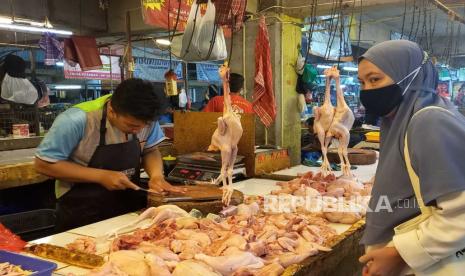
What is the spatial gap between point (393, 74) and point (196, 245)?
1.41 metres

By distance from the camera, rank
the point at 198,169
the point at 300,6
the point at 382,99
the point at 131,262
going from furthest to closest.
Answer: the point at 300,6 → the point at 198,169 → the point at 131,262 → the point at 382,99

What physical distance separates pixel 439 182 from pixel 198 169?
290 centimetres

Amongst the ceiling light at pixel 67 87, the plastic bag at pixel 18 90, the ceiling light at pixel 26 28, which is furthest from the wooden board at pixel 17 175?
the ceiling light at pixel 67 87

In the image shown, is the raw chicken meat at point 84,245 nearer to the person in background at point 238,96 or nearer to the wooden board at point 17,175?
the wooden board at point 17,175

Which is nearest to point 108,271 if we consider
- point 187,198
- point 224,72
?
point 187,198

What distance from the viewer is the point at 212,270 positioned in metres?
2.14

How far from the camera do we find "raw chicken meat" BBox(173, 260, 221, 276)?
2068mm

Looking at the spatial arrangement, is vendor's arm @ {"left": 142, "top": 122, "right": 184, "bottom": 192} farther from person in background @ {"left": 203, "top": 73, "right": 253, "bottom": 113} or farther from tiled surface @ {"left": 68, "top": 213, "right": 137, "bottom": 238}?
person in background @ {"left": 203, "top": 73, "right": 253, "bottom": 113}

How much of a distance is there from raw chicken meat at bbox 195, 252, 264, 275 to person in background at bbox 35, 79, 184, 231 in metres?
1.13

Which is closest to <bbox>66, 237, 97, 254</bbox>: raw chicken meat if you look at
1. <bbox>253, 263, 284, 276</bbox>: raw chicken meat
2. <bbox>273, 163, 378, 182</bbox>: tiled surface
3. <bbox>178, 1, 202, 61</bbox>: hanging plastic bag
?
<bbox>253, 263, 284, 276</bbox>: raw chicken meat

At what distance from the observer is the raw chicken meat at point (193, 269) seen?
2068 millimetres

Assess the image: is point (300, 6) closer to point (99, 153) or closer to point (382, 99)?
point (99, 153)

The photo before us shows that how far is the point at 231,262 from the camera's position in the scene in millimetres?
2211

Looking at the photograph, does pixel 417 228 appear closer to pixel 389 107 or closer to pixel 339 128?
pixel 389 107
